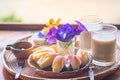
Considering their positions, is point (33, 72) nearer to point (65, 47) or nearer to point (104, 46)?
point (65, 47)

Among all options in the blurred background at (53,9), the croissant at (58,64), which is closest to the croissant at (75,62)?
the croissant at (58,64)

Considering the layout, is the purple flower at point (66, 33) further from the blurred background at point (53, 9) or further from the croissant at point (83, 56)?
the blurred background at point (53, 9)

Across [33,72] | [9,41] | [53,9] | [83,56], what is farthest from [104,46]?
[53,9]

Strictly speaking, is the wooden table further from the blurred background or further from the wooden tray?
the blurred background

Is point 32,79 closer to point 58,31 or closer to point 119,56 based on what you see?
point 58,31

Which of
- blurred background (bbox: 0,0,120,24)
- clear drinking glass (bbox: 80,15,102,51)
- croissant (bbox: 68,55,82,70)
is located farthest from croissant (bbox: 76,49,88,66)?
blurred background (bbox: 0,0,120,24)

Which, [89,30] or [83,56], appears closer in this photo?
[83,56]
